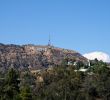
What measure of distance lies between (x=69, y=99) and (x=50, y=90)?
8009 mm

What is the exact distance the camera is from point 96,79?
406 ft

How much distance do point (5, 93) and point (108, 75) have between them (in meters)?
49.7

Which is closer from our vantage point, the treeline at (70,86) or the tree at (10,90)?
the tree at (10,90)

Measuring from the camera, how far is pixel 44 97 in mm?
106125

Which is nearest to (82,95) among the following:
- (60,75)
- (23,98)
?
(60,75)

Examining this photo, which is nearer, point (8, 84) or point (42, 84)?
point (8, 84)

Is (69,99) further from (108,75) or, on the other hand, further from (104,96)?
(108,75)

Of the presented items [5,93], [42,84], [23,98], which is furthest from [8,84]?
[42,84]

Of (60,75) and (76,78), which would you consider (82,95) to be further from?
(60,75)

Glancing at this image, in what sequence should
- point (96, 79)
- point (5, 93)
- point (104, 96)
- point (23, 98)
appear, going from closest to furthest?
point (23, 98)
point (5, 93)
point (104, 96)
point (96, 79)

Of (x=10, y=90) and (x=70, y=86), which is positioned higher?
(x=70, y=86)

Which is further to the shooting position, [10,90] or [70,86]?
[70,86]

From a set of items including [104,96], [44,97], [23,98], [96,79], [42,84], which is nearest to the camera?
[23,98]

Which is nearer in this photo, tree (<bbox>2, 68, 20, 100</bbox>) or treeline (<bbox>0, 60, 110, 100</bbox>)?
tree (<bbox>2, 68, 20, 100</bbox>)
